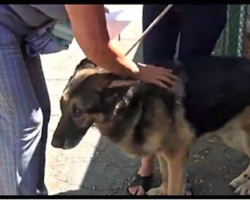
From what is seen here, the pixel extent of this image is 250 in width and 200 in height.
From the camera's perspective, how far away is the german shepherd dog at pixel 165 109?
96.9 inches

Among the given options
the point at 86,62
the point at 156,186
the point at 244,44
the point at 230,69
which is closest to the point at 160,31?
the point at 230,69

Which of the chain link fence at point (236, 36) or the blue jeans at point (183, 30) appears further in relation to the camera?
the chain link fence at point (236, 36)

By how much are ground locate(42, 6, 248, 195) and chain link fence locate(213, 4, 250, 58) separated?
84 cm

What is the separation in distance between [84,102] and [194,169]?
1.18 metres

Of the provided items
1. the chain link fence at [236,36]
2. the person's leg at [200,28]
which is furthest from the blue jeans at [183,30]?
the chain link fence at [236,36]

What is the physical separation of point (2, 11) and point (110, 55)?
51 cm

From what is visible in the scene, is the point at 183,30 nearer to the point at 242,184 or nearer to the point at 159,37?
the point at 159,37

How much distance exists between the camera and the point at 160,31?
3027 millimetres

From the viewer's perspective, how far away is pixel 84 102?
7.97ft

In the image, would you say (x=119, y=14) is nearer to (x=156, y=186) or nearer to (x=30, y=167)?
(x=30, y=167)

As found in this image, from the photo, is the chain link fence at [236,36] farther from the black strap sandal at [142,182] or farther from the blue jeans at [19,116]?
the blue jeans at [19,116]

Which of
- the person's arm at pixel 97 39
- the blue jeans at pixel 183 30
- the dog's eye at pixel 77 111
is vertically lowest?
the dog's eye at pixel 77 111

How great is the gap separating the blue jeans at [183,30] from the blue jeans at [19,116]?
1.99 ft

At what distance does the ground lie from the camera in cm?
325
